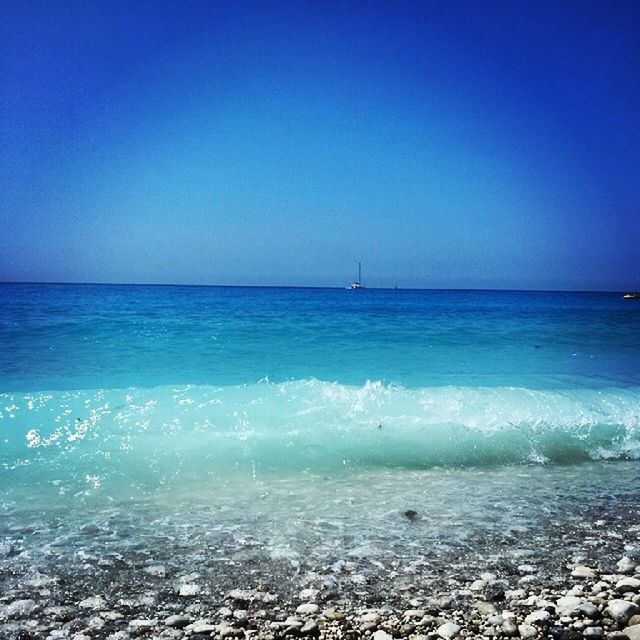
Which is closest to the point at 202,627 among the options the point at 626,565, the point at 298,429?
the point at 626,565

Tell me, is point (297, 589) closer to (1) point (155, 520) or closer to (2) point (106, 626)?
(2) point (106, 626)

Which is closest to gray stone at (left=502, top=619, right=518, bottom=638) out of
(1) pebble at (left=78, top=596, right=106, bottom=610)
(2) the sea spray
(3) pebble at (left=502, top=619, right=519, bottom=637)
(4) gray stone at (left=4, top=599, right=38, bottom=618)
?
(3) pebble at (left=502, top=619, right=519, bottom=637)

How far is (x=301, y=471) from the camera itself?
7242 millimetres

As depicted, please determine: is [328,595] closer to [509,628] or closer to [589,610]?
[509,628]

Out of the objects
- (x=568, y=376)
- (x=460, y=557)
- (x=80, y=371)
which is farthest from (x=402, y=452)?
(x=80, y=371)

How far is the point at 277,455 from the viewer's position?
795 centimetres

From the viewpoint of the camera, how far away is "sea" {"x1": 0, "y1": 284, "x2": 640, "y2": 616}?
441 centimetres

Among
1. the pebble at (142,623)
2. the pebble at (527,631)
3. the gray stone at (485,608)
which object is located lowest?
the pebble at (142,623)

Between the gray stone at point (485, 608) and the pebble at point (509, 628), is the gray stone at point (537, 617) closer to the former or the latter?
the pebble at point (509, 628)

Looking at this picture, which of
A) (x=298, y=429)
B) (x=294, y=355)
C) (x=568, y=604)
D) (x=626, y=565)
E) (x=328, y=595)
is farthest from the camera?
(x=294, y=355)

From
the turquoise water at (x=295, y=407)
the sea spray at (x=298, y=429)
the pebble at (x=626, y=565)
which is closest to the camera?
the pebble at (x=626, y=565)

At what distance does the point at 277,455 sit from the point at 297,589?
4.04 meters

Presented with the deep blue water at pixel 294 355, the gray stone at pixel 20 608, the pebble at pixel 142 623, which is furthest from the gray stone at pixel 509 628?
the deep blue water at pixel 294 355

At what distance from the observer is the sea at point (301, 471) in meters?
4.41
